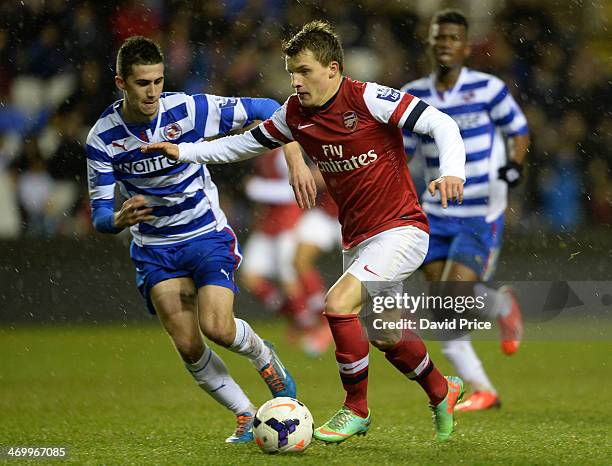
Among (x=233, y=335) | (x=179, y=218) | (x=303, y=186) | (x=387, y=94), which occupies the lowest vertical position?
(x=233, y=335)

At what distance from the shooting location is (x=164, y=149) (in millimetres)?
5559

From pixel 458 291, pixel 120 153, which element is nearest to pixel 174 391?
pixel 458 291

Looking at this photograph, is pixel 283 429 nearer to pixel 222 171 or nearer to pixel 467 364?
pixel 467 364

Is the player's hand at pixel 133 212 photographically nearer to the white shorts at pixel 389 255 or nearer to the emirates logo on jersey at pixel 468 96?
the white shorts at pixel 389 255

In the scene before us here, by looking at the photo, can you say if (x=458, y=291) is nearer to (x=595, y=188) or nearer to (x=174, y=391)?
(x=174, y=391)

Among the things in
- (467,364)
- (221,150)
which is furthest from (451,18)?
(221,150)

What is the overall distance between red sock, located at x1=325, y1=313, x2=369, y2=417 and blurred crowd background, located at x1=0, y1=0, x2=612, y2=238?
7.24m

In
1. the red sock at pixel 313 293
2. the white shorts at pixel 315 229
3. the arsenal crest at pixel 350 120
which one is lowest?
the red sock at pixel 313 293

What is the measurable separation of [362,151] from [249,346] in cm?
127

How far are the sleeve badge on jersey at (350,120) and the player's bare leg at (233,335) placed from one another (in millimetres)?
1130

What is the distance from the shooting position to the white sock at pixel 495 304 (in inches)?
315

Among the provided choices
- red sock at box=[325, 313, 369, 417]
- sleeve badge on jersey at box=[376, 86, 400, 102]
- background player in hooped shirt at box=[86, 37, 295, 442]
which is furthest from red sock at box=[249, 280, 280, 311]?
sleeve badge on jersey at box=[376, 86, 400, 102]

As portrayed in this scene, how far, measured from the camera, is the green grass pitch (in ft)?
17.7

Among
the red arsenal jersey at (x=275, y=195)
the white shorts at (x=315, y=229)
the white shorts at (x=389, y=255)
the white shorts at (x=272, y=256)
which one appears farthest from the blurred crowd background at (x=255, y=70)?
the white shorts at (x=389, y=255)
